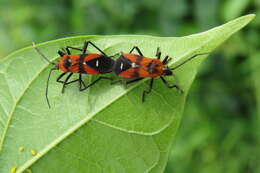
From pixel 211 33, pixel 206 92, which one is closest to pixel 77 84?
pixel 211 33

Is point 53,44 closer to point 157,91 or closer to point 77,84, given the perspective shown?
point 77,84

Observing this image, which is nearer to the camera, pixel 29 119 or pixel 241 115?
pixel 29 119

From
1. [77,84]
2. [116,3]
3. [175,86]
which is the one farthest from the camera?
[116,3]

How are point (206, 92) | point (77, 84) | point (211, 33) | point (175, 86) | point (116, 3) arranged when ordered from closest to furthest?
1. point (211, 33)
2. point (175, 86)
3. point (77, 84)
4. point (116, 3)
5. point (206, 92)

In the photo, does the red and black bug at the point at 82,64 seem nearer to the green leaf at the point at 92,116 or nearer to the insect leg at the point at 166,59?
the green leaf at the point at 92,116

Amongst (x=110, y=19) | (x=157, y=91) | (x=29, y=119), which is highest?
(x=110, y=19)

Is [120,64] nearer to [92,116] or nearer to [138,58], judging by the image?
[138,58]

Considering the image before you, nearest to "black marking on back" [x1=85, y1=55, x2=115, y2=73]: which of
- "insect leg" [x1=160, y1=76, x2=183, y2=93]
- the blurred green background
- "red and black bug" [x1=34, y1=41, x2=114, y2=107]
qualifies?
"red and black bug" [x1=34, y1=41, x2=114, y2=107]

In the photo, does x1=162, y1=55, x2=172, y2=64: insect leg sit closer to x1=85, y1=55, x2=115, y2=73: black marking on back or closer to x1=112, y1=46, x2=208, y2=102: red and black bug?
x1=112, y1=46, x2=208, y2=102: red and black bug
